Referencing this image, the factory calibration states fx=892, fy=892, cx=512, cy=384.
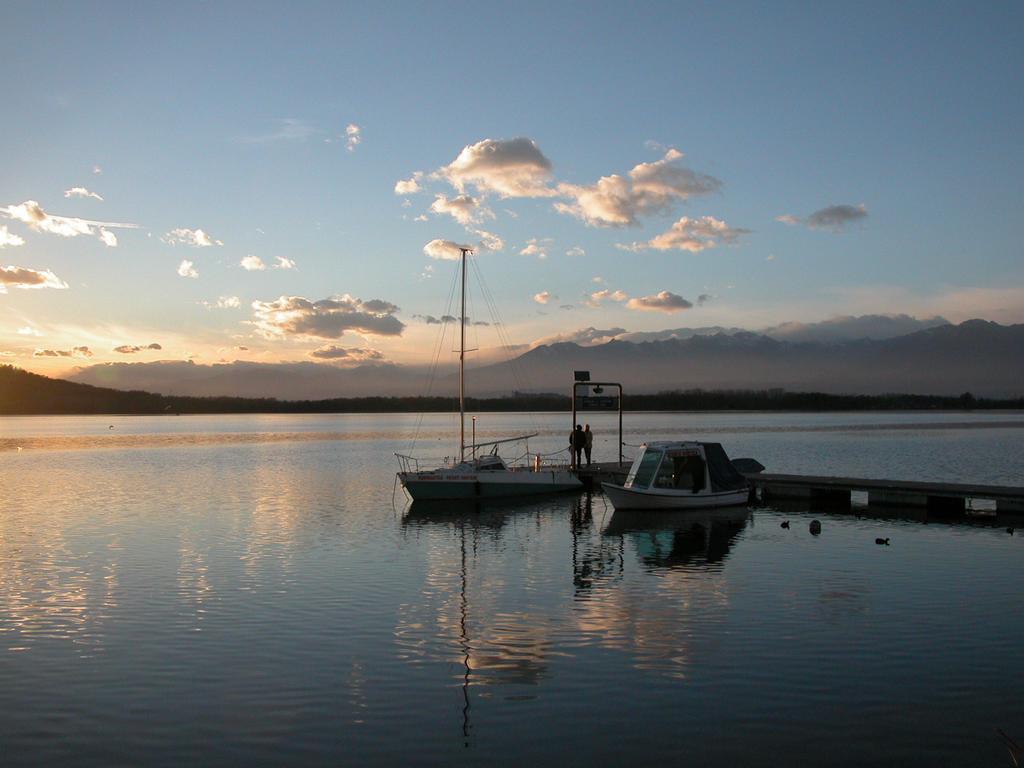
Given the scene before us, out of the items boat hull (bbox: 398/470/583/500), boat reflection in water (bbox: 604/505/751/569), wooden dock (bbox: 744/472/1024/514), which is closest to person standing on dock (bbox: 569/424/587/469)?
boat hull (bbox: 398/470/583/500)

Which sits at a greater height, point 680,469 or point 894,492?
A: point 680,469

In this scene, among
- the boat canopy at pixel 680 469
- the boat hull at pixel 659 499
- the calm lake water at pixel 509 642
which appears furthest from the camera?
the boat canopy at pixel 680 469

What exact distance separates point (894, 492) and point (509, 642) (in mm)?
27765

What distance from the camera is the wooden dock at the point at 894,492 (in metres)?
35.1

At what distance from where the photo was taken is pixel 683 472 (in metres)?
36.9

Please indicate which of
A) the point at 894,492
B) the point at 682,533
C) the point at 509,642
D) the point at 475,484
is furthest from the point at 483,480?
the point at 509,642

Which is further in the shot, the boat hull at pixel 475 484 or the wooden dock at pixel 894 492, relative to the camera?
the boat hull at pixel 475 484

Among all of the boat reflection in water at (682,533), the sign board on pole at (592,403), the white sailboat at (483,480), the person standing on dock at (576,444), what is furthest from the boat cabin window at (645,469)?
the person standing on dock at (576,444)

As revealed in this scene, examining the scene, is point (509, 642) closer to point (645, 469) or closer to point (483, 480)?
point (645, 469)

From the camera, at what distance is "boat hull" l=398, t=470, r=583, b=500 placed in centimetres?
4178

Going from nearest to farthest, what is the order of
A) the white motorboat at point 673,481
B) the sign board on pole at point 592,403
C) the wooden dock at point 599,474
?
the white motorboat at point 673,481 < the wooden dock at point 599,474 < the sign board on pole at point 592,403

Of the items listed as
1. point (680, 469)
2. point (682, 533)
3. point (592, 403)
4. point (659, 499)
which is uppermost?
point (592, 403)

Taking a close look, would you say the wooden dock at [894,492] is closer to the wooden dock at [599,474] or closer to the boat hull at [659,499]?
the boat hull at [659,499]

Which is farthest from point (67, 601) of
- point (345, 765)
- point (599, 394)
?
point (599, 394)
